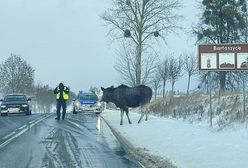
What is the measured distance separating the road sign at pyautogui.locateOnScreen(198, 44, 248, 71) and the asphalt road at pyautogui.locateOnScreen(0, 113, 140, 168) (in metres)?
4.52

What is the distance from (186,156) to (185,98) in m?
18.9

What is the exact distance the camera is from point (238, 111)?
20375 mm

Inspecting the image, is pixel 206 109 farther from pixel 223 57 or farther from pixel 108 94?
pixel 223 57

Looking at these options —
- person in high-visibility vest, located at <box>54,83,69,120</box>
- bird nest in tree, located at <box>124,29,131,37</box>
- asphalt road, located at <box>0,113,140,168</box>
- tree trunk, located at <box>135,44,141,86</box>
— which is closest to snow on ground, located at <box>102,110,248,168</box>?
asphalt road, located at <box>0,113,140,168</box>

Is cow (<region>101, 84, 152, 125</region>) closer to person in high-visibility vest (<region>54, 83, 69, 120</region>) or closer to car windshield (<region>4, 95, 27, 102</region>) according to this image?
person in high-visibility vest (<region>54, 83, 69, 120</region>)

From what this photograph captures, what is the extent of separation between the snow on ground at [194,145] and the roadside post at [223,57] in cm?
263

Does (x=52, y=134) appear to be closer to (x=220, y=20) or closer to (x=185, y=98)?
(x=185, y=98)

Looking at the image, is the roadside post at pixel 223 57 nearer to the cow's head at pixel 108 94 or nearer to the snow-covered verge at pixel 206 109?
the snow-covered verge at pixel 206 109

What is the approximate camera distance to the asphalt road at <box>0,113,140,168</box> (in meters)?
12.5

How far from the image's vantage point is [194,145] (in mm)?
14359

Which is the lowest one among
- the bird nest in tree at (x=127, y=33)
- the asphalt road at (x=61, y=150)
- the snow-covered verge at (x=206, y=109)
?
the asphalt road at (x=61, y=150)

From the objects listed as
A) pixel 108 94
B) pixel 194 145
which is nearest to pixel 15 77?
pixel 108 94

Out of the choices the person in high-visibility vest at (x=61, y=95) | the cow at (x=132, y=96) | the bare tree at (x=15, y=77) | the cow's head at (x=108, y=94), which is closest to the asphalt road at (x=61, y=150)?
the cow at (x=132, y=96)

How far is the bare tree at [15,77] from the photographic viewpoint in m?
77.8
